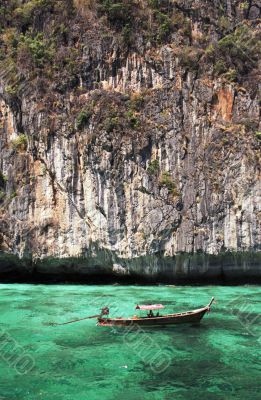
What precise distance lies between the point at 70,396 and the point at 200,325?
21.5 ft

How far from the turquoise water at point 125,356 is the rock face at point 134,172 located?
247 inches

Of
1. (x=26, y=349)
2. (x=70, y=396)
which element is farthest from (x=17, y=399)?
(x=26, y=349)

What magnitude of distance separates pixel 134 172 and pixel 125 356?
1461 centimetres

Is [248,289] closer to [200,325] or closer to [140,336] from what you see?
[200,325]

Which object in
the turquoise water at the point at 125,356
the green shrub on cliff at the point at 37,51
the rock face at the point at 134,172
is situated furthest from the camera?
the green shrub on cliff at the point at 37,51

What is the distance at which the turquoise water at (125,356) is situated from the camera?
9547mm

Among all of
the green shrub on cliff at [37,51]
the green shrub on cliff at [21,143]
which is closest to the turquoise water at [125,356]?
the green shrub on cliff at [21,143]

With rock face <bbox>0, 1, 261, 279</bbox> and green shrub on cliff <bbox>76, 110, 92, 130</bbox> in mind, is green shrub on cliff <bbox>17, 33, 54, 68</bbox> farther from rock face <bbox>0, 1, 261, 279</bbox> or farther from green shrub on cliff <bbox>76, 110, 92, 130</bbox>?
green shrub on cliff <bbox>76, 110, 92, 130</bbox>

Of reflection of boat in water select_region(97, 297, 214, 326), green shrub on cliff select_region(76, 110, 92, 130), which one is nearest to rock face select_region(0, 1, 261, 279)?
green shrub on cliff select_region(76, 110, 92, 130)

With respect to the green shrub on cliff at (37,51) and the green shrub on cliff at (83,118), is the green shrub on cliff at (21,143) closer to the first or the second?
the green shrub on cliff at (83,118)

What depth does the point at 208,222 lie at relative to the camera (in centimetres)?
2466

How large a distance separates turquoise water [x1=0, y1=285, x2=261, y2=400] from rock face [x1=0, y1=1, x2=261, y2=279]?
628 centimetres

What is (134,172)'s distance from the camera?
25109 millimetres

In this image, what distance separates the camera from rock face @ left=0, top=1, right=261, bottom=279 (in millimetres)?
24578
